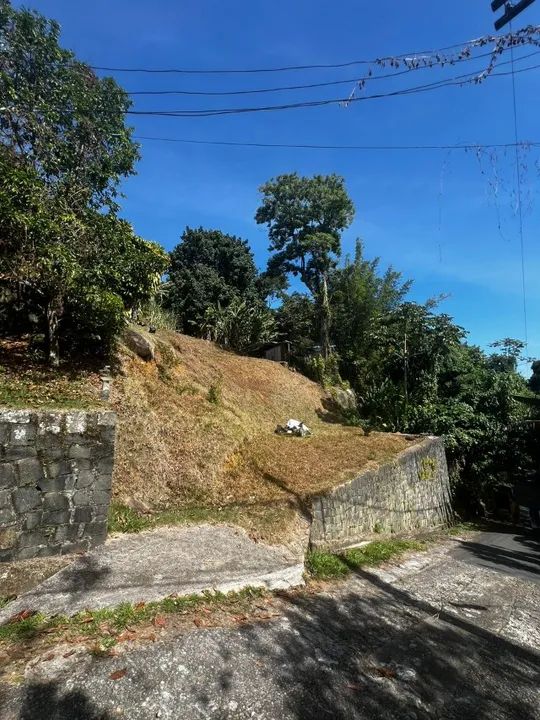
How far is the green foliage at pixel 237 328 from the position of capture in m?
17.2

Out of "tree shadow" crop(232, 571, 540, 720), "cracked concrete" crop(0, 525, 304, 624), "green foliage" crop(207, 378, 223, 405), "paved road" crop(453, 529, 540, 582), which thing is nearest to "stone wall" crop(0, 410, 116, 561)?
"cracked concrete" crop(0, 525, 304, 624)

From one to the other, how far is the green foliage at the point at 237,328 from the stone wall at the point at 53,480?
40.1 feet

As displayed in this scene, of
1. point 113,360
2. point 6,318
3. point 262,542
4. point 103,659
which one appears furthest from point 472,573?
point 6,318

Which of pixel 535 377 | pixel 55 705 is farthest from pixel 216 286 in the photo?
pixel 535 377

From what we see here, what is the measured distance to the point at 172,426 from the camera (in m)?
7.81

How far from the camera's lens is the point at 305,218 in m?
26.6

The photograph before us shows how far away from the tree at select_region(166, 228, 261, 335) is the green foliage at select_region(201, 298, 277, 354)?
226 cm

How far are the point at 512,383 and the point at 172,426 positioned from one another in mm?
13013

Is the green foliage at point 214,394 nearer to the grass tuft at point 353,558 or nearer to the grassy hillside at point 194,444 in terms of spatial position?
the grassy hillside at point 194,444

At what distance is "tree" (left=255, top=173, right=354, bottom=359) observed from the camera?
2616 centimetres

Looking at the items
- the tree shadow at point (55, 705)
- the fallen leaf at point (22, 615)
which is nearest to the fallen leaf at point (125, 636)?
the tree shadow at point (55, 705)

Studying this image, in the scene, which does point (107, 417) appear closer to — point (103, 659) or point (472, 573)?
point (103, 659)

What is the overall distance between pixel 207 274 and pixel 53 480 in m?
18.1

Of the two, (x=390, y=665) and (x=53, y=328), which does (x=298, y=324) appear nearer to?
(x=53, y=328)
